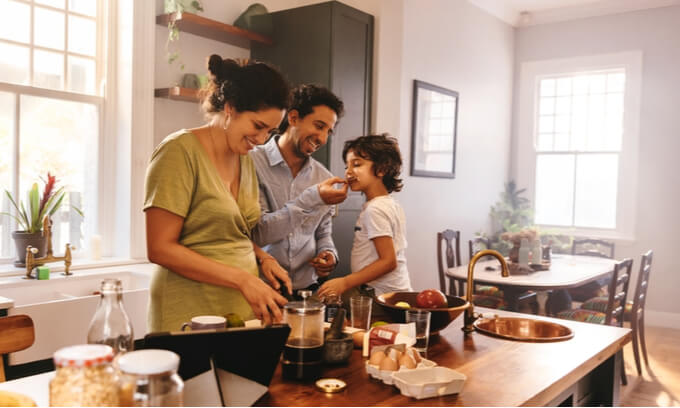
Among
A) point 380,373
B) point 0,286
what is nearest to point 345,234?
point 0,286

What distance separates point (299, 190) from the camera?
2361mm

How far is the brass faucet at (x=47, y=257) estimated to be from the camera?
2.94 meters

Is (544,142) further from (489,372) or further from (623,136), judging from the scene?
(489,372)

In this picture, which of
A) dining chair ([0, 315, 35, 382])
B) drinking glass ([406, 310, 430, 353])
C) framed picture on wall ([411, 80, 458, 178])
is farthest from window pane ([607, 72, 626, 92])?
dining chair ([0, 315, 35, 382])

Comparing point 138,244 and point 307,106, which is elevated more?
point 307,106

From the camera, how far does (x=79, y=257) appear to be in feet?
11.2

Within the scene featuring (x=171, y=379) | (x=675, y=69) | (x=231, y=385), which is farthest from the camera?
(x=675, y=69)

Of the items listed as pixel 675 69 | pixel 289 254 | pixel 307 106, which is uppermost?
pixel 675 69

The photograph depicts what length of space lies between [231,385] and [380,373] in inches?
14.8

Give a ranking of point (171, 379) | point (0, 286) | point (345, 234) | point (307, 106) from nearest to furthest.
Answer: point (171, 379) → point (307, 106) → point (0, 286) → point (345, 234)

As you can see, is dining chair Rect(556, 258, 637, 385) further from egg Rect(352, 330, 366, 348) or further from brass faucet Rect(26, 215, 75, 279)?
brass faucet Rect(26, 215, 75, 279)

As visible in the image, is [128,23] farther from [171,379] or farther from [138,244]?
[171,379]

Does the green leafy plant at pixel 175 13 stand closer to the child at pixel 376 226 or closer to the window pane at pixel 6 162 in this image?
the window pane at pixel 6 162

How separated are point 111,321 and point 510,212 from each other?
6.20m
